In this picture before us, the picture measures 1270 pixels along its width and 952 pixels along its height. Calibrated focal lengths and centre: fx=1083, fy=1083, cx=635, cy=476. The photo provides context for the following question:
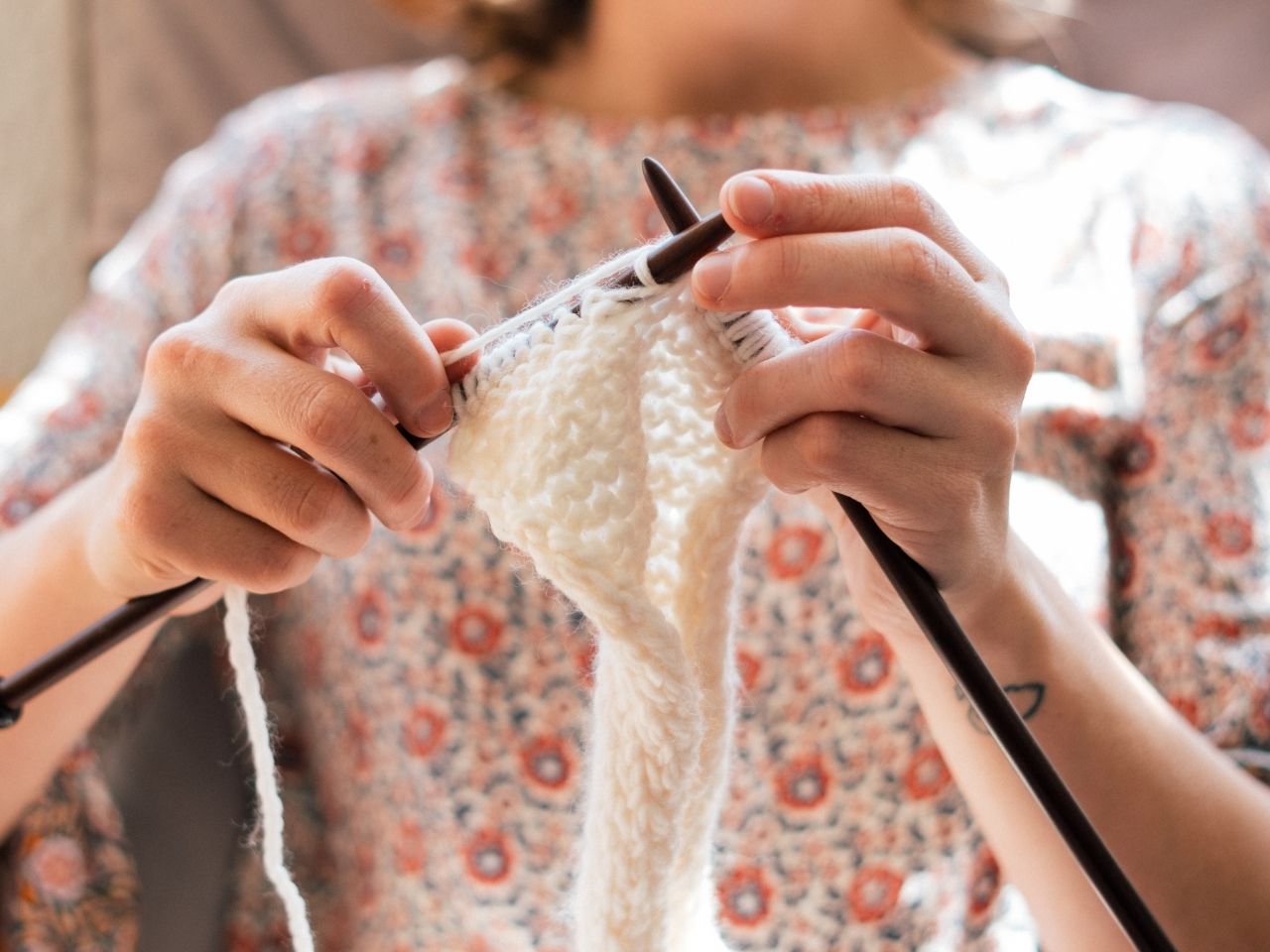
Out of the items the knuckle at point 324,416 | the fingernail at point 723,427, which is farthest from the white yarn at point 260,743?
the fingernail at point 723,427

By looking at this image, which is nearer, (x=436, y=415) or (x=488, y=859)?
(x=436, y=415)

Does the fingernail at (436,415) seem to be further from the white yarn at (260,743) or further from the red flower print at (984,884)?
the red flower print at (984,884)

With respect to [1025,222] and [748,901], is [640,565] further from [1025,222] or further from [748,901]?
[1025,222]

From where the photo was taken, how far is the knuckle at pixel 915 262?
38 centimetres

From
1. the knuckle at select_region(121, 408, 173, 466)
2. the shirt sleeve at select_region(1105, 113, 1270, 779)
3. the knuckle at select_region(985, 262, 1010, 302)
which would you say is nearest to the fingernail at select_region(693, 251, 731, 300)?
the knuckle at select_region(985, 262, 1010, 302)

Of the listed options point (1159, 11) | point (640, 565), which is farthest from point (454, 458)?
point (1159, 11)

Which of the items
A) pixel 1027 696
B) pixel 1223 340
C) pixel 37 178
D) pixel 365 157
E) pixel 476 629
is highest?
pixel 37 178

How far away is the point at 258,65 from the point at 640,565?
0.81m

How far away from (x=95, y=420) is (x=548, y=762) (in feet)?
Result: 1.25

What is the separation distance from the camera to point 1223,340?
739 millimetres

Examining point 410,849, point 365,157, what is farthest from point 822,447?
point 365,157

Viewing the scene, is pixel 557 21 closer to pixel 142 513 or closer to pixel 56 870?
pixel 142 513

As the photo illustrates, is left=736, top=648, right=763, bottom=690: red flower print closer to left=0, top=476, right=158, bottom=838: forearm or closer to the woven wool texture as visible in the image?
the woven wool texture

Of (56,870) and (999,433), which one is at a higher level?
(999,433)
